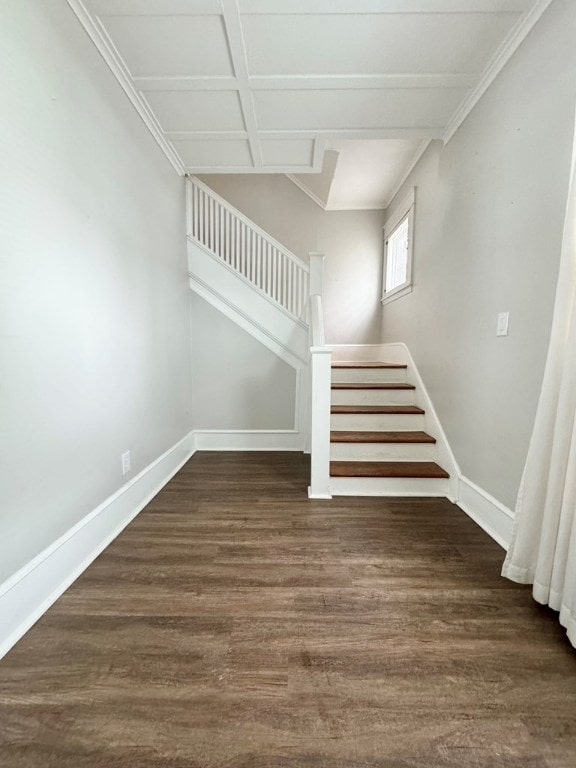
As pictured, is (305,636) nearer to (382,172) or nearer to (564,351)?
(564,351)

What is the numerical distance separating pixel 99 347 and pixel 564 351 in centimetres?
200

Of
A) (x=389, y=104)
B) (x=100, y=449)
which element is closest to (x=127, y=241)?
(x=100, y=449)

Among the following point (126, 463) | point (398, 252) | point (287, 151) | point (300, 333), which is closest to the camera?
point (126, 463)

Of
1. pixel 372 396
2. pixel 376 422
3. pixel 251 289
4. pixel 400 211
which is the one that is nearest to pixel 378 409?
pixel 376 422

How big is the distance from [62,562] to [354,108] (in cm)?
298

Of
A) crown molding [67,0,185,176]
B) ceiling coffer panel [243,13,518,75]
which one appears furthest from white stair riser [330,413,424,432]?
crown molding [67,0,185,176]

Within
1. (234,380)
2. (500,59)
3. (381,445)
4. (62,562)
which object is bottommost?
(62,562)

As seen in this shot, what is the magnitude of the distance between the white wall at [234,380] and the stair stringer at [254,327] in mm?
64

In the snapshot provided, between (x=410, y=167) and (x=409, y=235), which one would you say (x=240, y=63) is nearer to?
(x=409, y=235)

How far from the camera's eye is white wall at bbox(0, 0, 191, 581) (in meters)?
1.14

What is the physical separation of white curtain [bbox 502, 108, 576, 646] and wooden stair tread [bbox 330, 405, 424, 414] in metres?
1.35

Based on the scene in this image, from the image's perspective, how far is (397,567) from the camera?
1497 millimetres

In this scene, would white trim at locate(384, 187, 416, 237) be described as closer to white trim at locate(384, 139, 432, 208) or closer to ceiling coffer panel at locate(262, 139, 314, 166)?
white trim at locate(384, 139, 432, 208)

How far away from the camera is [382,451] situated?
7.97 feet
